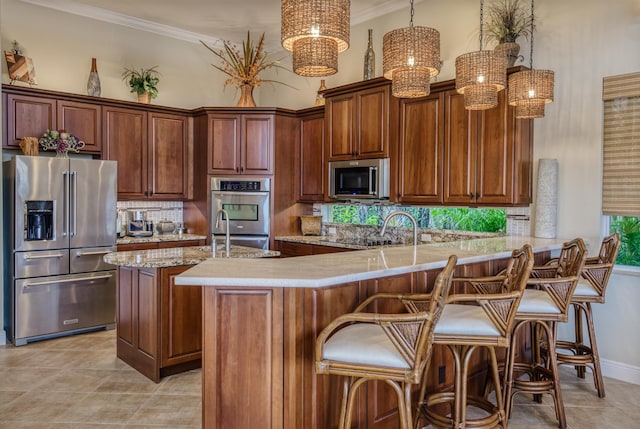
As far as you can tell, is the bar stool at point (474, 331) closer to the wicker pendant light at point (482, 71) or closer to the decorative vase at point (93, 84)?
the wicker pendant light at point (482, 71)

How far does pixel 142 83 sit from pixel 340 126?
2.36 meters

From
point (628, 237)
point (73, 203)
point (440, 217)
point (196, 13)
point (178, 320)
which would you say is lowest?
point (178, 320)

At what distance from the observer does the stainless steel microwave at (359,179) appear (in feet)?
15.3

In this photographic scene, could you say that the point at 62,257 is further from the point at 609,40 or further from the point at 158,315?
the point at 609,40

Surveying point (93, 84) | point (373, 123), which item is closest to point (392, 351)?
point (373, 123)

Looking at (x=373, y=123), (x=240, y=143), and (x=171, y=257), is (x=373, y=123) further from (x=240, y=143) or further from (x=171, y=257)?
(x=171, y=257)

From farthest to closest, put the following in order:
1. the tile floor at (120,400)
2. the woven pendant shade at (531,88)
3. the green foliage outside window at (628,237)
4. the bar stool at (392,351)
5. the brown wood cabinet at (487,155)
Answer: the brown wood cabinet at (487,155), the green foliage outside window at (628,237), the woven pendant shade at (531,88), the tile floor at (120,400), the bar stool at (392,351)

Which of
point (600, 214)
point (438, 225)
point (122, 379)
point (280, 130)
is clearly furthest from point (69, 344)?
point (600, 214)

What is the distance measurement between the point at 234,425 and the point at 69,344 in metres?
2.86

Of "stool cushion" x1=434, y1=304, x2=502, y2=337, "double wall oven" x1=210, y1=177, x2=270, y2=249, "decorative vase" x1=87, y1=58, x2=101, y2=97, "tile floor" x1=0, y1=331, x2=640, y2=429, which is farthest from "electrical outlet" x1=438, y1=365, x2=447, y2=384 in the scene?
"decorative vase" x1=87, y1=58, x2=101, y2=97

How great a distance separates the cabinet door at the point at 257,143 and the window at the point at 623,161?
342 cm

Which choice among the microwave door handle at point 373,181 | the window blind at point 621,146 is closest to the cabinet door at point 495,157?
the window blind at point 621,146

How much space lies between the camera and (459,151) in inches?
162

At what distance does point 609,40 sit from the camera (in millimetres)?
3547
